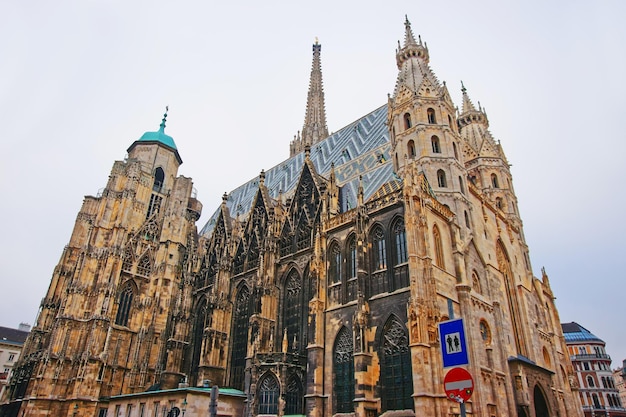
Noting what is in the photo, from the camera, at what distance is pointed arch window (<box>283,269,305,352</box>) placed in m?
27.9

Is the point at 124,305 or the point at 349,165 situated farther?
the point at 124,305

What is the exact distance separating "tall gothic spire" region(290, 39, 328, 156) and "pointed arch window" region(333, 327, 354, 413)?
40371 millimetres

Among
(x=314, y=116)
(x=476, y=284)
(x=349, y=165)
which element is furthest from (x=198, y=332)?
(x=314, y=116)

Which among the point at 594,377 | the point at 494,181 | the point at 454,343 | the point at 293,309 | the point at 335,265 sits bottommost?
the point at 454,343

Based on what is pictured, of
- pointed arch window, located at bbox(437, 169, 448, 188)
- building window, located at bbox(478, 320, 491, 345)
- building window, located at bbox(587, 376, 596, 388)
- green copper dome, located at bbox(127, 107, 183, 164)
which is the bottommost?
building window, located at bbox(478, 320, 491, 345)

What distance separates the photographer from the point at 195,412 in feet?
81.6

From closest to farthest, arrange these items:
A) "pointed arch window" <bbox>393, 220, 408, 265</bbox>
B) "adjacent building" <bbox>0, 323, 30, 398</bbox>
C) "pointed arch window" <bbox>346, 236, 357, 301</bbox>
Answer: "pointed arch window" <bbox>393, 220, 408, 265</bbox> → "pointed arch window" <bbox>346, 236, 357, 301</bbox> → "adjacent building" <bbox>0, 323, 30, 398</bbox>

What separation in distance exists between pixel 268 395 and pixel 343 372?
15.2ft

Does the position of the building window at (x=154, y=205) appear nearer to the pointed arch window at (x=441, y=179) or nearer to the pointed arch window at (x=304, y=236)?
the pointed arch window at (x=304, y=236)

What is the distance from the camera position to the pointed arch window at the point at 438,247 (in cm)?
2370

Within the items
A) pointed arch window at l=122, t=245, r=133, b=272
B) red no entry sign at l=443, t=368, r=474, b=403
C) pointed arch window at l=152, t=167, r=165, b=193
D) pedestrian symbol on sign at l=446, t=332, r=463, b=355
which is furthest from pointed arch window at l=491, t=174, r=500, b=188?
red no entry sign at l=443, t=368, r=474, b=403

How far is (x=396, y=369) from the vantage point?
21.1 meters

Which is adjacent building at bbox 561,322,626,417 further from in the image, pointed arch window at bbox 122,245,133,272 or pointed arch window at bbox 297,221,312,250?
pointed arch window at bbox 122,245,133,272

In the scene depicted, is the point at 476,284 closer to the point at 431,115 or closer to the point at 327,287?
the point at 327,287
